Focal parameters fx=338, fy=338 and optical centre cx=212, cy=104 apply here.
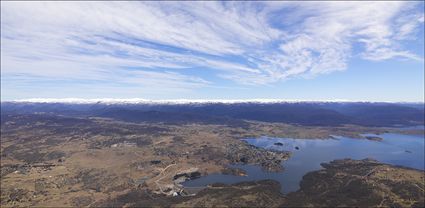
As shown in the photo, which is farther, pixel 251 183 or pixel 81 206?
pixel 251 183

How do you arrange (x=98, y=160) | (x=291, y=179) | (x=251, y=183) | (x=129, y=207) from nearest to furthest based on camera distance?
(x=129, y=207), (x=251, y=183), (x=291, y=179), (x=98, y=160)

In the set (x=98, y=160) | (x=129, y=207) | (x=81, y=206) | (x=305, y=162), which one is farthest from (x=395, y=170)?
(x=98, y=160)

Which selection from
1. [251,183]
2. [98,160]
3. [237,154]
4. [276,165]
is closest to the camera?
[251,183]

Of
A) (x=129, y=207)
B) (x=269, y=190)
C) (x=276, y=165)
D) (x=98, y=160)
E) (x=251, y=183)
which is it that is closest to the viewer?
(x=129, y=207)

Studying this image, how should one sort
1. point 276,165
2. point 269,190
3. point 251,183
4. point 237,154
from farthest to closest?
1. point 237,154
2. point 276,165
3. point 251,183
4. point 269,190

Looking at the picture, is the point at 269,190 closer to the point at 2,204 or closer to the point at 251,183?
the point at 251,183

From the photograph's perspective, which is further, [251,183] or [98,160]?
[98,160]

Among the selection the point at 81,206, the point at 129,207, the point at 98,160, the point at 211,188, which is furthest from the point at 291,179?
the point at 98,160

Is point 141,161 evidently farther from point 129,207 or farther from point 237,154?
point 129,207

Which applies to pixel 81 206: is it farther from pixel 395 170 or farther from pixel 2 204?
pixel 395 170
